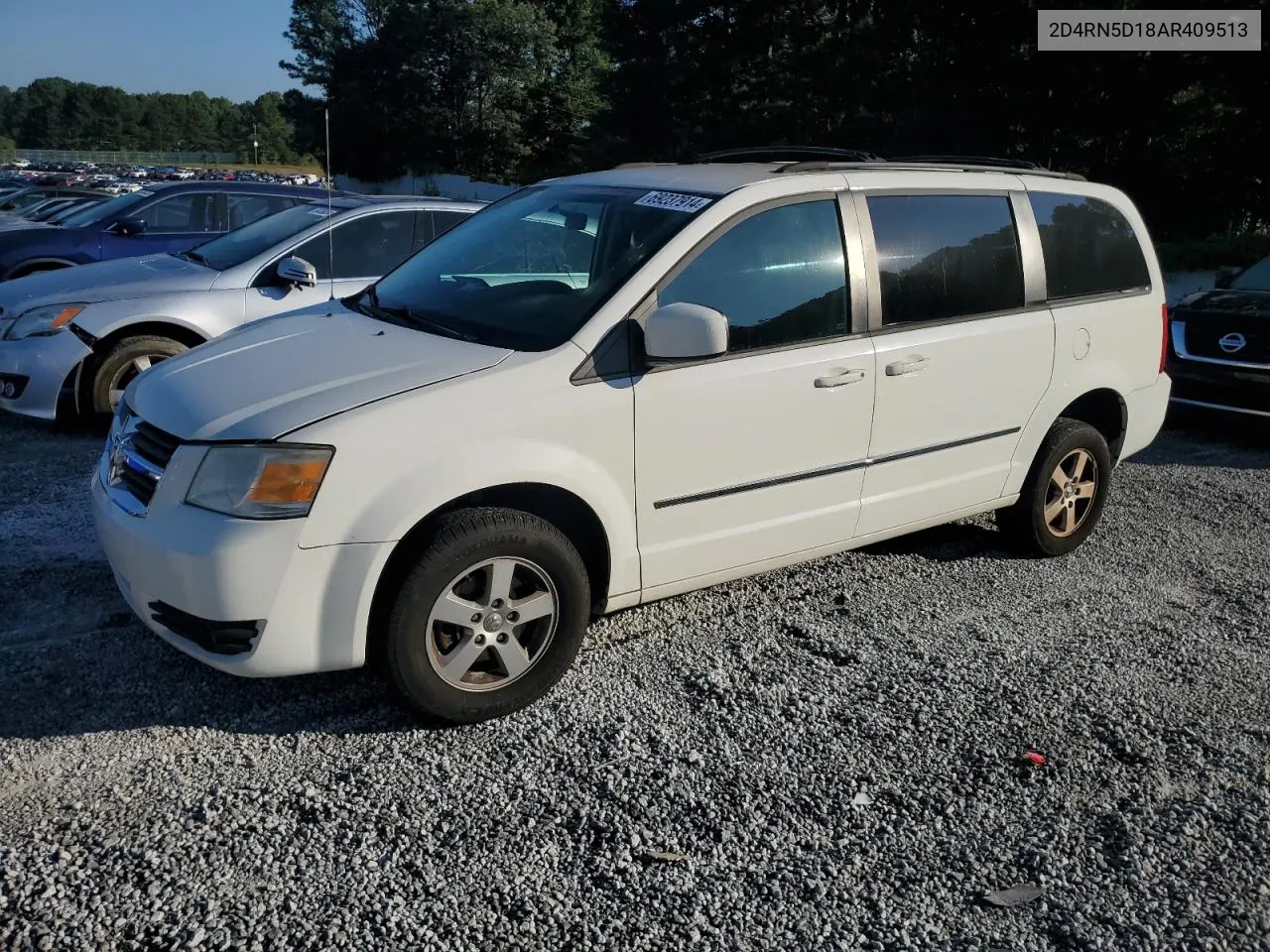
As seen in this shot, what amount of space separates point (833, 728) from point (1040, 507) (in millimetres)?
2108

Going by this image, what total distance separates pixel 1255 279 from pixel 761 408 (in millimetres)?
7147

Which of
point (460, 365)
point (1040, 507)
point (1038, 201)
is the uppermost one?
point (1038, 201)

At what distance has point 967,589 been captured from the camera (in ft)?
16.1

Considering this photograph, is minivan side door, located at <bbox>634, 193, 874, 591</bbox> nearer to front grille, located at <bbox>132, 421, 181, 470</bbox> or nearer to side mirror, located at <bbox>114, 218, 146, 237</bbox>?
front grille, located at <bbox>132, 421, 181, 470</bbox>

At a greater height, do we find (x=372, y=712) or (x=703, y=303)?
(x=703, y=303)

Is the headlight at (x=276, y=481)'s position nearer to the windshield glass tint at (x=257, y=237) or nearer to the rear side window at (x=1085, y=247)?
the rear side window at (x=1085, y=247)

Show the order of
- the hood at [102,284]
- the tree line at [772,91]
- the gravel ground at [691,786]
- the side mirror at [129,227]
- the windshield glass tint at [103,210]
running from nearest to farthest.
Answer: the gravel ground at [691,786] < the hood at [102,284] < the side mirror at [129,227] < the windshield glass tint at [103,210] < the tree line at [772,91]

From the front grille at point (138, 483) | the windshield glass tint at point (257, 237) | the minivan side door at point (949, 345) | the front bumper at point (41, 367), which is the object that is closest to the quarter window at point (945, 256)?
the minivan side door at point (949, 345)

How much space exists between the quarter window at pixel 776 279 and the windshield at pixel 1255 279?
251 inches

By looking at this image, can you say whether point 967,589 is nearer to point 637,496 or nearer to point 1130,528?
point 1130,528

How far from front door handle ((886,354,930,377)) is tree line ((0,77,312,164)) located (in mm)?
134003

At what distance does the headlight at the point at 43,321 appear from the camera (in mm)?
6891

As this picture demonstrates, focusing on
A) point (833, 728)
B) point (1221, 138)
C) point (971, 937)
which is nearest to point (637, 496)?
point (833, 728)

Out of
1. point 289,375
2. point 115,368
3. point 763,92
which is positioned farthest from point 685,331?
point 763,92
